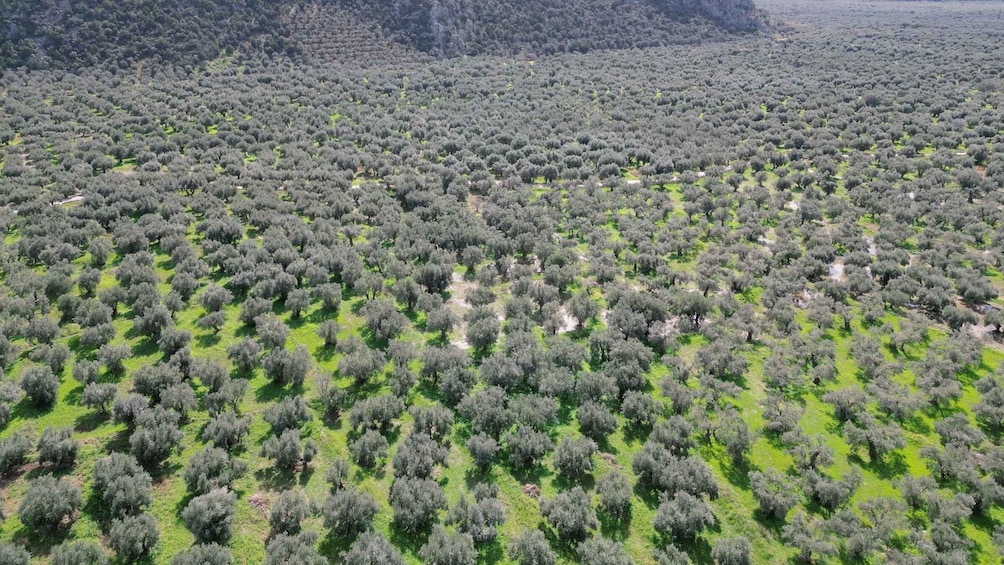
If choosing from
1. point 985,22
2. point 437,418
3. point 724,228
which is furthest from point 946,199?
point 985,22

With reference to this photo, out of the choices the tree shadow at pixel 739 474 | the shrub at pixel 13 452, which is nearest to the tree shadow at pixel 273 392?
the shrub at pixel 13 452

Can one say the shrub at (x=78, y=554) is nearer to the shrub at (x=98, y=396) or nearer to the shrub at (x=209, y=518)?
the shrub at (x=209, y=518)

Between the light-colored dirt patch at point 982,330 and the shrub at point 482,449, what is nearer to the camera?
the shrub at point 482,449

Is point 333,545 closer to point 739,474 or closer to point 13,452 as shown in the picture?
point 13,452

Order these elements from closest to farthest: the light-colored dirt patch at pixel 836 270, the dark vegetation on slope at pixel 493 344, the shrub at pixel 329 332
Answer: the dark vegetation on slope at pixel 493 344 < the shrub at pixel 329 332 < the light-colored dirt patch at pixel 836 270

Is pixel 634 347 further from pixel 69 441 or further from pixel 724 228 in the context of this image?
pixel 69 441

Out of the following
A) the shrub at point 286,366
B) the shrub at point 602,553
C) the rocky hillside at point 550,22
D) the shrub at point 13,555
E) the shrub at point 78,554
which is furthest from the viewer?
the rocky hillside at point 550,22

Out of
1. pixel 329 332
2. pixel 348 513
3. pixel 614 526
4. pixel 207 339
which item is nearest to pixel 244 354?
pixel 207 339
